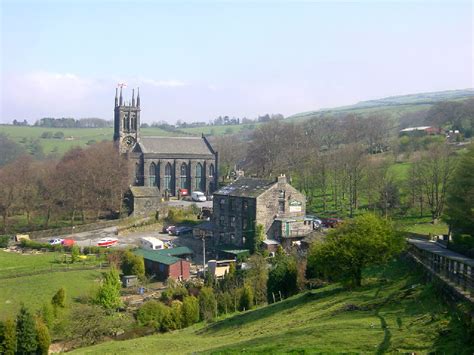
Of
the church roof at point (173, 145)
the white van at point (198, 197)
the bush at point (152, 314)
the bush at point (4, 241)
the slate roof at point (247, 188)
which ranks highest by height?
the church roof at point (173, 145)

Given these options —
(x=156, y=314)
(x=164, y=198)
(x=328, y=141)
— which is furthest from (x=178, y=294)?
(x=328, y=141)

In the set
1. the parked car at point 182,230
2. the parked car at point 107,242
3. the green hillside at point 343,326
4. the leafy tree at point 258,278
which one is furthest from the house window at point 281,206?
the green hillside at point 343,326

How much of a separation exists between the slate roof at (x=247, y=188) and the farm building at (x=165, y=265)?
9906 mm

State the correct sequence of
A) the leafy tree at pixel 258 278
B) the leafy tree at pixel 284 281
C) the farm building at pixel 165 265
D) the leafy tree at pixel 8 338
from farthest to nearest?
the farm building at pixel 165 265
the leafy tree at pixel 258 278
the leafy tree at pixel 284 281
the leafy tree at pixel 8 338

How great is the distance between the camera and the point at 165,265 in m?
46.3

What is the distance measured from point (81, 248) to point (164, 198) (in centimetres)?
2936

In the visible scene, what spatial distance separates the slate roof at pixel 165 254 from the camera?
154 feet

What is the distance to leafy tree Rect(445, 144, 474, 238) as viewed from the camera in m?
34.6

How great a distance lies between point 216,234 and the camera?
58.4 meters

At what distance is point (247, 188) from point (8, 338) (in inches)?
Answer: 1304

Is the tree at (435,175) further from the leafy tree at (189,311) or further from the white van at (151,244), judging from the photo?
the leafy tree at (189,311)

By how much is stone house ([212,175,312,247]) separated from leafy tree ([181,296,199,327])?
19.7 meters

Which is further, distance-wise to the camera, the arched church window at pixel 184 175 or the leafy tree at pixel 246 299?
the arched church window at pixel 184 175

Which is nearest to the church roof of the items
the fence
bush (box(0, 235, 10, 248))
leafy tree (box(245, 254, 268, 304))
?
bush (box(0, 235, 10, 248))
